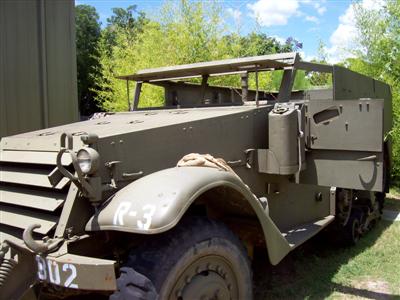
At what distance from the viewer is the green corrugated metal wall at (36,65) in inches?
222

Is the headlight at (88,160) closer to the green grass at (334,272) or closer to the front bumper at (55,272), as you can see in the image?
the front bumper at (55,272)

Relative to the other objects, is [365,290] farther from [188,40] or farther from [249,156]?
[188,40]

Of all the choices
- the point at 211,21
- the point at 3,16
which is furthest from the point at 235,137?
the point at 211,21

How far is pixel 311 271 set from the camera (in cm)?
432

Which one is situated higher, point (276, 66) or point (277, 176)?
point (276, 66)

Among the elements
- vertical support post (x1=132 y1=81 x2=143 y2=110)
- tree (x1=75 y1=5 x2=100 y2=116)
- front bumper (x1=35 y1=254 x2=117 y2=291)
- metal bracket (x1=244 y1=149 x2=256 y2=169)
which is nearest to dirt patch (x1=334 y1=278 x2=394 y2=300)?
metal bracket (x1=244 y1=149 x2=256 y2=169)

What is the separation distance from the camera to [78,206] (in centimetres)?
257

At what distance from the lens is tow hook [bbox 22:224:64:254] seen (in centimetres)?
231

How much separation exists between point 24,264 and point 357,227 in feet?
12.1

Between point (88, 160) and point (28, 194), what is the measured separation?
2.07 ft

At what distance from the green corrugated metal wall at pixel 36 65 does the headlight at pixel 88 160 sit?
3422 mm

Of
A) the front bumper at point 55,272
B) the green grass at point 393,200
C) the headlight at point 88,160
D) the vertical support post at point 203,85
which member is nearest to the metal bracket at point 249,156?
the vertical support post at point 203,85

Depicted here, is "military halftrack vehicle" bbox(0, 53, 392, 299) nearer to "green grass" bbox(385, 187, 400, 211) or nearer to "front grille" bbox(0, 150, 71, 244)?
"front grille" bbox(0, 150, 71, 244)

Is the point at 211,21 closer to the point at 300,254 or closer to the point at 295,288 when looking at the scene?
the point at 300,254
